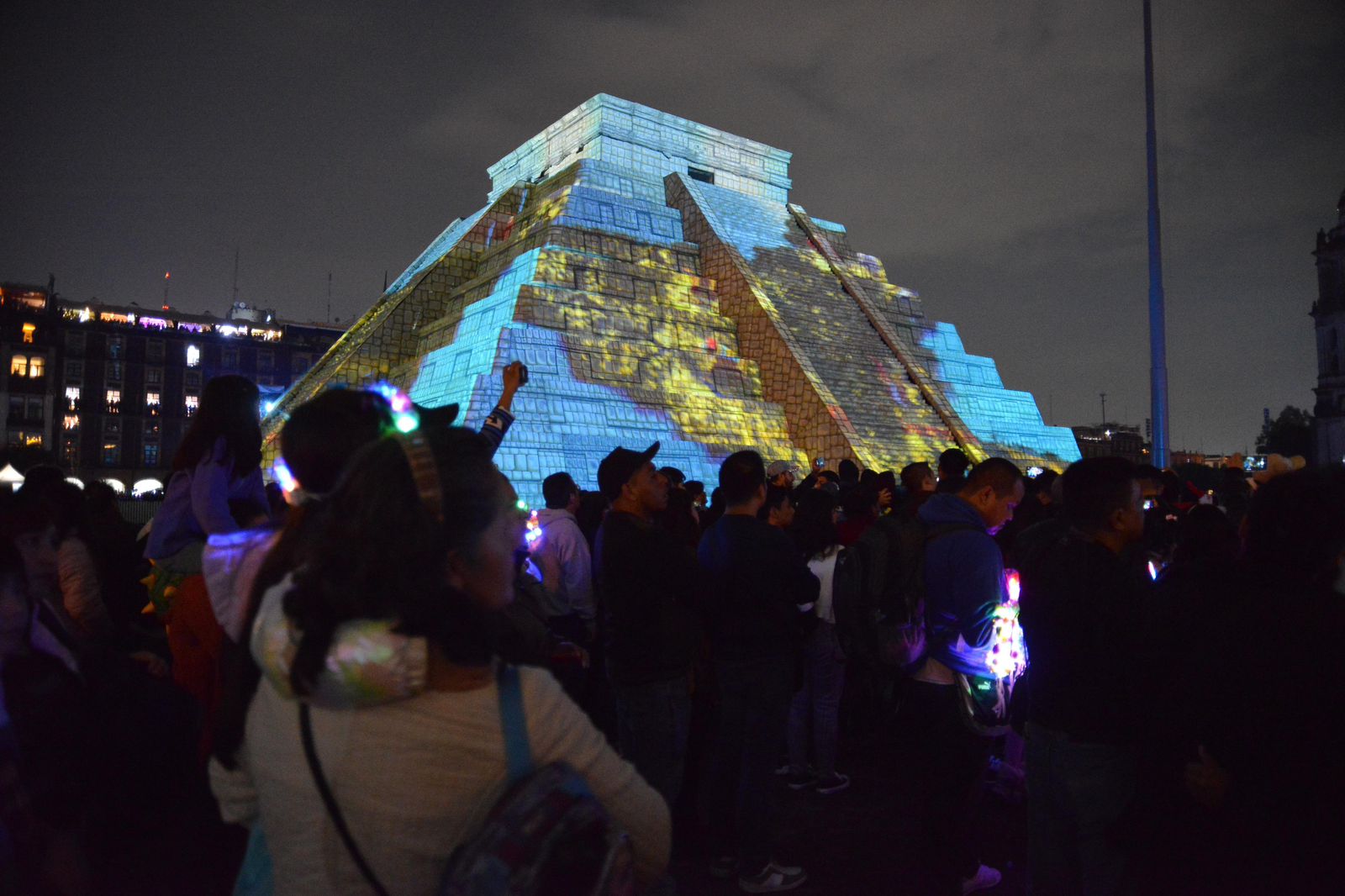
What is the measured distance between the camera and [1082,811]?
3.27 m

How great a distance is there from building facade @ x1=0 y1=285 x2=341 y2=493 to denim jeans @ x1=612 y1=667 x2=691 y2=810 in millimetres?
61339

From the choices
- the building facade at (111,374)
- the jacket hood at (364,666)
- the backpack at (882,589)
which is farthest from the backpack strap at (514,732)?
the building facade at (111,374)

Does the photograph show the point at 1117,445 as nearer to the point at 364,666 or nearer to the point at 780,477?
the point at 780,477

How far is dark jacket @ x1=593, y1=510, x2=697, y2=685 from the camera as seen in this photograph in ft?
13.8

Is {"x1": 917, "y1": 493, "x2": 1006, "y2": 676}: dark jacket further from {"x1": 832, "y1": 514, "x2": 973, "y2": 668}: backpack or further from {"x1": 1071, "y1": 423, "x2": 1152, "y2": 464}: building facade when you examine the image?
{"x1": 1071, "y1": 423, "x2": 1152, "y2": 464}: building facade

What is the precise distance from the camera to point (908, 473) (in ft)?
23.1

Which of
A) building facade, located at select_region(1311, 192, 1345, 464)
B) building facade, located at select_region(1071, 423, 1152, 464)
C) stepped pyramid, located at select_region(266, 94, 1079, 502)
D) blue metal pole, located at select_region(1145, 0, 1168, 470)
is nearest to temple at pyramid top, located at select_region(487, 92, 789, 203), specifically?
stepped pyramid, located at select_region(266, 94, 1079, 502)

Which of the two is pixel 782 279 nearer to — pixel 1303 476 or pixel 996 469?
pixel 996 469

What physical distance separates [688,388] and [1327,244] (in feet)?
130

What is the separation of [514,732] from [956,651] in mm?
3320

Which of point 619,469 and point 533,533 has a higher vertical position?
point 619,469

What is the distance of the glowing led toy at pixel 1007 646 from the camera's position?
430 cm

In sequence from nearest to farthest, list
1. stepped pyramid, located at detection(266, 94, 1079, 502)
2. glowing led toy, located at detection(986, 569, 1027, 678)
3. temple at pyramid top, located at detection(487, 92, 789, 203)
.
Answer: glowing led toy, located at detection(986, 569, 1027, 678) < stepped pyramid, located at detection(266, 94, 1079, 502) < temple at pyramid top, located at detection(487, 92, 789, 203)

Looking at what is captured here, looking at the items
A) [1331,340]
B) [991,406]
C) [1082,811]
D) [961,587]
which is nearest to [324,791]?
[1082,811]
